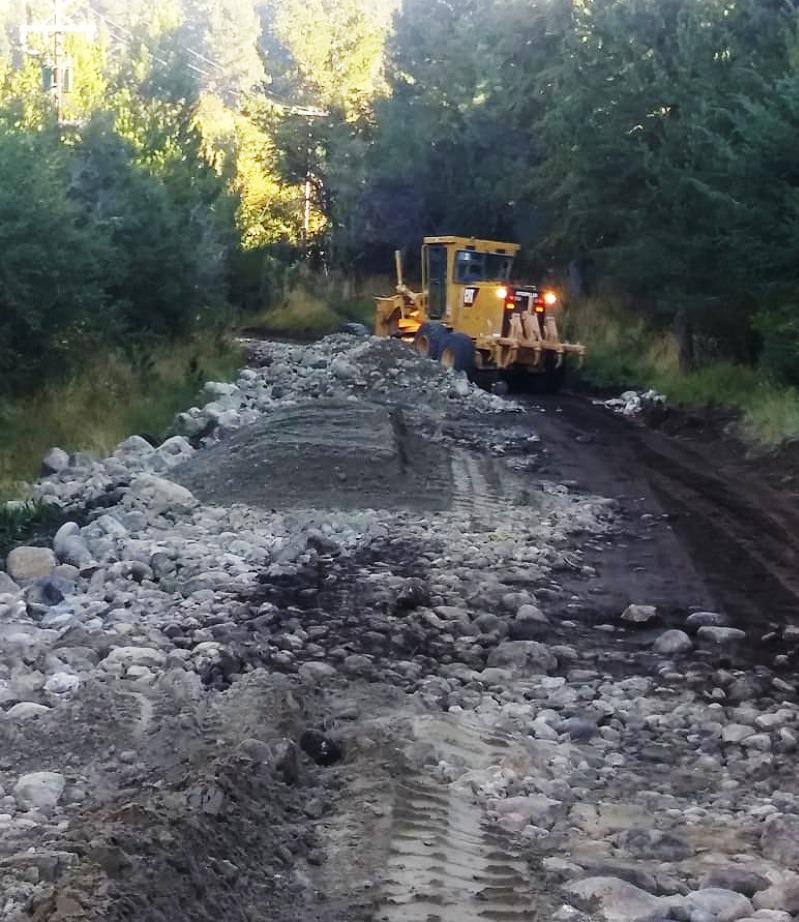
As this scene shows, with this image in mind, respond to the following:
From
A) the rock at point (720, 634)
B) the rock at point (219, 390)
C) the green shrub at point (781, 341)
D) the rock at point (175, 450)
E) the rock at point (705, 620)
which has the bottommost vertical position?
the rock at point (219, 390)

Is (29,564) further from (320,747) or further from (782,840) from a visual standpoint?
(782,840)

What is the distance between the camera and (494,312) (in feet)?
74.8

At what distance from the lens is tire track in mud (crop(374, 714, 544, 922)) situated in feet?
13.8

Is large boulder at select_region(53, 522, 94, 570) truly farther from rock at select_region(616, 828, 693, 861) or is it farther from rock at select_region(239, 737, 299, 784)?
rock at select_region(616, 828, 693, 861)

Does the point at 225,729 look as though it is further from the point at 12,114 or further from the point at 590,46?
the point at 590,46

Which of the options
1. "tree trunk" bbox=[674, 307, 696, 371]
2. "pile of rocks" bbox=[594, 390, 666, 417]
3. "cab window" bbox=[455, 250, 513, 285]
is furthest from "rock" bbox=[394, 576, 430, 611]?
"cab window" bbox=[455, 250, 513, 285]

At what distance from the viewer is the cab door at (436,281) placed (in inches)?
971

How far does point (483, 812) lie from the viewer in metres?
5.02

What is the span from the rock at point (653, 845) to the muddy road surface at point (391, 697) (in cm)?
2

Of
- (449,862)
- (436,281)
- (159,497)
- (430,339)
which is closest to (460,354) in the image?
(430,339)

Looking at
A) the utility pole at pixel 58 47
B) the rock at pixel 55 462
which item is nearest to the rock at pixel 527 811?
the rock at pixel 55 462

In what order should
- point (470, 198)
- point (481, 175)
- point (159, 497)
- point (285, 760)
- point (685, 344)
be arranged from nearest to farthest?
point (285, 760) → point (159, 497) → point (685, 344) → point (481, 175) → point (470, 198)

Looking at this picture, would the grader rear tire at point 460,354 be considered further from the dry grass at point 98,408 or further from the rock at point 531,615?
the rock at point 531,615

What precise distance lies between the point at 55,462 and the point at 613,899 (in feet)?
32.9
